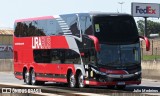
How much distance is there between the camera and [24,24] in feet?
109

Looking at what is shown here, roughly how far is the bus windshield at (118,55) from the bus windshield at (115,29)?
259mm

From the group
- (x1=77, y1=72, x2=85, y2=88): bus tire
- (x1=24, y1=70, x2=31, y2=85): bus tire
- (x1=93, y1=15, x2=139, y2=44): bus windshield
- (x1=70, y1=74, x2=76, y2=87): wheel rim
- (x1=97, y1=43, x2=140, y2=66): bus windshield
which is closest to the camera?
(x1=97, y1=43, x2=140, y2=66): bus windshield

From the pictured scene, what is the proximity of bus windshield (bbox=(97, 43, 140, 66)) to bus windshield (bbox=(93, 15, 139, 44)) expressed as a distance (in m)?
0.26

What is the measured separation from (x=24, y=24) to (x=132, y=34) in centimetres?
893

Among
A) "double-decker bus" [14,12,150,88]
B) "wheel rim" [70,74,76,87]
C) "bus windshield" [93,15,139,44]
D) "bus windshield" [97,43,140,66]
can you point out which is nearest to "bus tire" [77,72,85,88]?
"double-decker bus" [14,12,150,88]

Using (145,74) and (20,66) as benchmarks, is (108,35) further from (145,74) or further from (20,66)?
(145,74)

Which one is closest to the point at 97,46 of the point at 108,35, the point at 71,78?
the point at 108,35

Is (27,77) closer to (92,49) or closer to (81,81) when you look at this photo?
(81,81)

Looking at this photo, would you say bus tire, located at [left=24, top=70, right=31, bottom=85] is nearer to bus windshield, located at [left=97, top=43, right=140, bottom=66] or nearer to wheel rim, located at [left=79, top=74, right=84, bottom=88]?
wheel rim, located at [left=79, top=74, right=84, bottom=88]

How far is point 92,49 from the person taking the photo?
2548 cm

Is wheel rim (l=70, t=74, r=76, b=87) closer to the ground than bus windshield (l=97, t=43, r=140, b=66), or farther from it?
closer to the ground

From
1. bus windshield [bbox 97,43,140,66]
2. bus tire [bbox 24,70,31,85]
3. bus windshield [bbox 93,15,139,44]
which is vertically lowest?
bus tire [bbox 24,70,31,85]

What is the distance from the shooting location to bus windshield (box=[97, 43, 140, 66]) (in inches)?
1001

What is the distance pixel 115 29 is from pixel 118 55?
1276 mm
